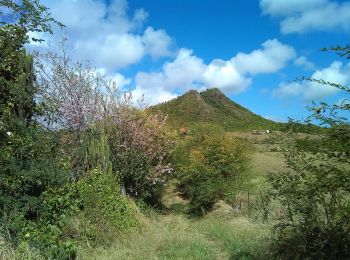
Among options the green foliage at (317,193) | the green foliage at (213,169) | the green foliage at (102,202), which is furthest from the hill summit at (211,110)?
the green foliage at (317,193)

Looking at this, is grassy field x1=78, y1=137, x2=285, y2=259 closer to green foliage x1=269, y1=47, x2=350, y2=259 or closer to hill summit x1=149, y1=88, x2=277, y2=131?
green foliage x1=269, y1=47, x2=350, y2=259

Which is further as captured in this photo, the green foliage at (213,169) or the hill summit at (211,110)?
the hill summit at (211,110)

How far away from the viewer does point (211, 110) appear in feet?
183

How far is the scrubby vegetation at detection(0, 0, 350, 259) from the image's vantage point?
7742 mm

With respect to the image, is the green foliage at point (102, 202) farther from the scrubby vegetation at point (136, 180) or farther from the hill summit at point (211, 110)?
the hill summit at point (211, 110)

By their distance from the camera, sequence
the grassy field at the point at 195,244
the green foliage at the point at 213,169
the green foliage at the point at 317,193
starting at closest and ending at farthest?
the green foliage at the point at 317,193 → the grassy field at the point at 195,244 → the green foliage at the point at 213,169

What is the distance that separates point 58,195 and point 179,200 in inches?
627

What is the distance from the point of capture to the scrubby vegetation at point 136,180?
7742mm

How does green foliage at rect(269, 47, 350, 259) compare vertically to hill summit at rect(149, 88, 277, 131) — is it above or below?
below

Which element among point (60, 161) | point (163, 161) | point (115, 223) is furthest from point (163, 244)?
point (163, 161)

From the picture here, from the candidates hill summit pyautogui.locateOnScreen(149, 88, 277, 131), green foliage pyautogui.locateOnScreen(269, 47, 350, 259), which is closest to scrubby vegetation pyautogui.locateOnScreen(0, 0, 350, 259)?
green foliage pyautogui.locateOnScreen(269, 47, 350, 259)

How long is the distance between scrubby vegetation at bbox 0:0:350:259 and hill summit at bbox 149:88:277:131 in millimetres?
20782

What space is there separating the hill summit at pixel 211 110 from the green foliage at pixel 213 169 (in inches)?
778

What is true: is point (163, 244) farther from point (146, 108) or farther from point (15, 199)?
point (146, 108)
